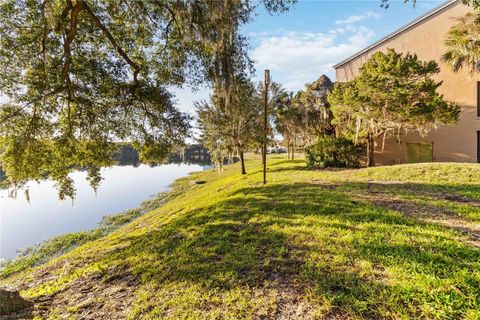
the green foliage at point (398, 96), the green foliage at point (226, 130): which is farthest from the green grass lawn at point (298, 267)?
the green foliage at point (226, 130)

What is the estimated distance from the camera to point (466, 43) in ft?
29.9

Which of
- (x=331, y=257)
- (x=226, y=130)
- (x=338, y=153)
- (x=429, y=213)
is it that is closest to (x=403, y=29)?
(x=338, y=153)

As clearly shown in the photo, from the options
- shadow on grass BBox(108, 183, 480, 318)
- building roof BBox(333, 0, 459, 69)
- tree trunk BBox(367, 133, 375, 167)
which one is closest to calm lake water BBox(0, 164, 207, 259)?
shadow on grass BBox(108, 183, 480, 318)

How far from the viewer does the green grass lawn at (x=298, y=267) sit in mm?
2506

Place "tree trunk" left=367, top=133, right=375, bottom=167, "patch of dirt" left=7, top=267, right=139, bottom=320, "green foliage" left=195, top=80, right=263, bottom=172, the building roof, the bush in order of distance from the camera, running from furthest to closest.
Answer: "green foliage" left=195, top=80, right=263, bottom=172, the bush, "tree trunk" left=367, top=133, right=375, bottom=167, the building roof, "patch of dirt" left=7, top=267, right=139, bottom=320

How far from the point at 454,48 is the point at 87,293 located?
48.8 feet

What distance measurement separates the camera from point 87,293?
3.73 m

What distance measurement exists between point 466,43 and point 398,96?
2877mm

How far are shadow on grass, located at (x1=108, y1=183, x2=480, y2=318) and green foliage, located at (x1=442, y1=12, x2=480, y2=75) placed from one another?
8.72 m

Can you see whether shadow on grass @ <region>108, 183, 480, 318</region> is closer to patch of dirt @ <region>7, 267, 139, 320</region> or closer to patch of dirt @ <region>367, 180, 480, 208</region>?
patch of dirt @ <region>7, 267, 139, 320</region>

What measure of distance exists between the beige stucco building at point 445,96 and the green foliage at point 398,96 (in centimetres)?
245

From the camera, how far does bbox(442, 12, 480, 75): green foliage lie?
8844 mm

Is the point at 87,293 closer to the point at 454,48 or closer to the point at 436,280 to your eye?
the point at 436,280

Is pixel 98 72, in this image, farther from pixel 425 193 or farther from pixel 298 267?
pixel 425 193
